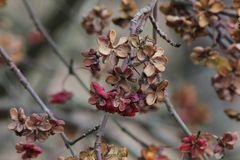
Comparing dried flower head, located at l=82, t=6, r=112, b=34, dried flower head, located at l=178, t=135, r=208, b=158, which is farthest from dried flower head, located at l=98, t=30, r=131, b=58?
dried flower head, located at l=82, t=6, r=112, b=34

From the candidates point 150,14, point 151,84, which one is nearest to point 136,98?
point 151,84

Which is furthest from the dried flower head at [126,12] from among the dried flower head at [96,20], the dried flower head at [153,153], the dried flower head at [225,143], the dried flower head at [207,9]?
the dried flower head at [225,143]

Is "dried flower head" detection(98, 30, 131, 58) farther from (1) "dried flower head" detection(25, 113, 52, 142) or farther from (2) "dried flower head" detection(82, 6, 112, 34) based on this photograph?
(2) "dried flower head" detection(82, 6, 112, 34)

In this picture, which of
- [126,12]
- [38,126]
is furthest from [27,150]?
[126,12]

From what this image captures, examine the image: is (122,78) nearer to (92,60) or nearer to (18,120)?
(92,60)

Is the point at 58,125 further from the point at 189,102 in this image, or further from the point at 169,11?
the point at 189,102
